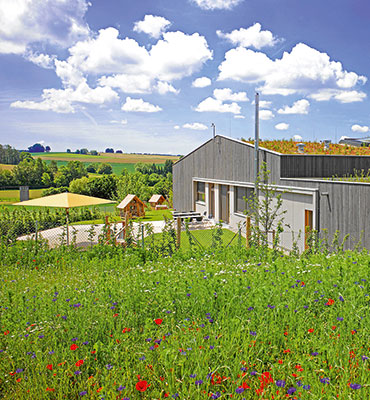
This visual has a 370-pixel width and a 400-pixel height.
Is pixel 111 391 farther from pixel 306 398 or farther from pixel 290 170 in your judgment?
pixel 290 170

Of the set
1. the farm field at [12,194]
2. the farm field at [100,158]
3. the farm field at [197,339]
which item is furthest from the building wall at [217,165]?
the farm field at [100,158]

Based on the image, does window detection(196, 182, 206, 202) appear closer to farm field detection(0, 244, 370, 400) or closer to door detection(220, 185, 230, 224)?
door detection(220, 185, 230, 224)

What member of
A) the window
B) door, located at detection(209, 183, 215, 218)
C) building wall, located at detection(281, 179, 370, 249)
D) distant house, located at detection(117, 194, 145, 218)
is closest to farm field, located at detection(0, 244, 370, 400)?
building wall, located at detection(281, 179, 370, 249)

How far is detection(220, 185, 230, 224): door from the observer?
19686 mm

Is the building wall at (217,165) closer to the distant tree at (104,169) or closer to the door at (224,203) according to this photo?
the door at (224,203)

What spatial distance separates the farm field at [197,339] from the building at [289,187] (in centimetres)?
455

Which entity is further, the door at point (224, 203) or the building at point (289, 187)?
the door at point (224, 203)

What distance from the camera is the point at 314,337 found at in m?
3.04

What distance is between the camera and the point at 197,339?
119 inches

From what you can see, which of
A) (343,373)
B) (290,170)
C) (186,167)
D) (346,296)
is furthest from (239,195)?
(343,373)

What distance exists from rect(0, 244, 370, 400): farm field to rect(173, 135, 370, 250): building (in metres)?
4.55

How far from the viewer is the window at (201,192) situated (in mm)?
22688

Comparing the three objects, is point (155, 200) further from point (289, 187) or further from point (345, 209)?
point (345, 209)

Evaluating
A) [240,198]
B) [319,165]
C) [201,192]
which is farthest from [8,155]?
Result: [319,165]
